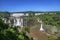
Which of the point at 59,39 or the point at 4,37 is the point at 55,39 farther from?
the point at 4,37

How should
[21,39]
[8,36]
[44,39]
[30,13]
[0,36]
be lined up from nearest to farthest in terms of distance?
[0,36]
[8,36]
[21,39]
[44,39]
[30,13]

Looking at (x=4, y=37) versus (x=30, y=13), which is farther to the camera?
(x=30, y=13)

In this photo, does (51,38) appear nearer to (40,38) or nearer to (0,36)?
(40,38)

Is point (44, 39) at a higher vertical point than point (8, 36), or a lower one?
lower

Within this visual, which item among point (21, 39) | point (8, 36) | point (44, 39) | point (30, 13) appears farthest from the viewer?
point (30, 13)

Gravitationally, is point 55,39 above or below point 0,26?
below

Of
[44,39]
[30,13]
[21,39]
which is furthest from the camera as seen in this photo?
[30,13]

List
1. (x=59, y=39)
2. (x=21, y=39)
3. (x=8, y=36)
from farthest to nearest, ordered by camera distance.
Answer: (x=59, y=39) < (x=21, y=39) < (x=8, y=36)

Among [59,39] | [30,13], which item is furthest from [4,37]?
[30,13]

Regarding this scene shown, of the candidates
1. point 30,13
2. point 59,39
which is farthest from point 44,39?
point 30,13
